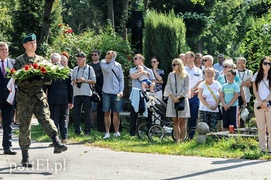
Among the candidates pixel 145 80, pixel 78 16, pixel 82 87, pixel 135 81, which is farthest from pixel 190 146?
pixel 78 16

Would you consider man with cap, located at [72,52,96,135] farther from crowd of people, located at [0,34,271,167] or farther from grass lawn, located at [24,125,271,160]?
grass lawn, located at [24,125,271,160]

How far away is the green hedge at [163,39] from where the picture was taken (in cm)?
1977

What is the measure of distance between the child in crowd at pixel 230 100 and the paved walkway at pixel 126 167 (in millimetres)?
3163

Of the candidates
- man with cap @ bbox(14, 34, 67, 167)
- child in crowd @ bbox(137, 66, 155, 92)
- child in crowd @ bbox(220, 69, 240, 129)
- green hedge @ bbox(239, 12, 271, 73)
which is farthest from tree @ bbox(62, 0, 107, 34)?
man with cap @ bbox(14, 34, 67, 167)

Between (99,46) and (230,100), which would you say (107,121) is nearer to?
(230,100)

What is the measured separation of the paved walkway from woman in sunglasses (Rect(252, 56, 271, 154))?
4.42ft

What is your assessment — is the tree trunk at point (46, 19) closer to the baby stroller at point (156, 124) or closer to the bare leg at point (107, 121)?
the bare leg at point (107, 121)

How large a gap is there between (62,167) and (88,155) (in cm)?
179

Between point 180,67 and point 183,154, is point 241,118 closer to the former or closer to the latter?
point 180,67

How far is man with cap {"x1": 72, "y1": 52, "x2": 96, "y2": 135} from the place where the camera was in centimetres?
1712

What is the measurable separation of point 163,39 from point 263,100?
264 inches

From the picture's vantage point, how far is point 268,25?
1906 cm

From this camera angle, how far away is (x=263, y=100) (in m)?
13.6

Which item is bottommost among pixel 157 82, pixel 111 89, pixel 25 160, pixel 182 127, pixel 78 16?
pixel 25 160
